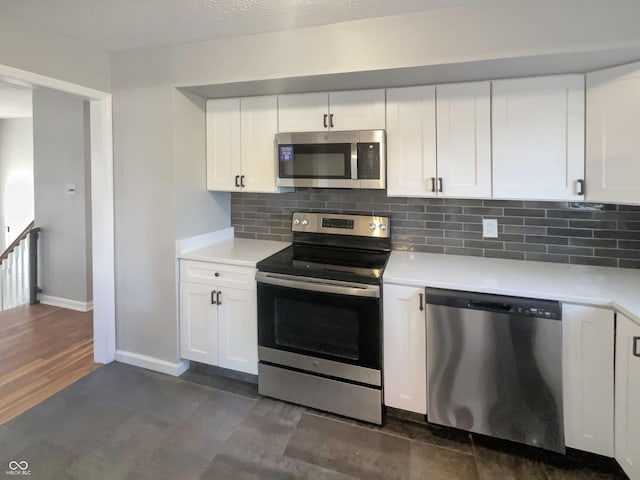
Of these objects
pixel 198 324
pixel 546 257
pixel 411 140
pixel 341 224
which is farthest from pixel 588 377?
pixel 198 324

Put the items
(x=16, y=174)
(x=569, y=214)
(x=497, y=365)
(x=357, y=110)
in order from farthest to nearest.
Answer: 1. (x=16, y=174)
2. (x=357, y=110)
3. (x=569, y=214)
4. (x=497, y=365)

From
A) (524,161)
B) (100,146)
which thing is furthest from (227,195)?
(524,161)

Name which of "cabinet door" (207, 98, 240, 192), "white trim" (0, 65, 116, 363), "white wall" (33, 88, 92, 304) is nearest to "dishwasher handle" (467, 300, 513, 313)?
"cabinet door" (207, 98, 240, 192)

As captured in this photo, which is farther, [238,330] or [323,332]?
[238,330]

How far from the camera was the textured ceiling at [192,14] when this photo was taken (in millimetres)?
1907

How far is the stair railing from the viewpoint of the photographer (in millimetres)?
4074

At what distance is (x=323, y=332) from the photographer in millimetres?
2299

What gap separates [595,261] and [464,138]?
113 cm

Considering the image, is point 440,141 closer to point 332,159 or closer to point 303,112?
point 332,159

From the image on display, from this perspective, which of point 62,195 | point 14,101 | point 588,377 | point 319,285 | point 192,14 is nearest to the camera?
point 588,377

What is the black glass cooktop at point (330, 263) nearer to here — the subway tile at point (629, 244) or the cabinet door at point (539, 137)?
the cabinet door at point (539, 137)

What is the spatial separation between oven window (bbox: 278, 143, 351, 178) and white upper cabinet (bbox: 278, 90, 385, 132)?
0.44 ft

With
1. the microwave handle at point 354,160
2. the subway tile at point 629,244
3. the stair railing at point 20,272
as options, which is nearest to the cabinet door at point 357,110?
the microwave handle at point 354,160

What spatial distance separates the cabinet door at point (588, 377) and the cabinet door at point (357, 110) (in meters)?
1.53
